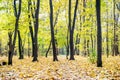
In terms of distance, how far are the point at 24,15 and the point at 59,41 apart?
1765 centimetres

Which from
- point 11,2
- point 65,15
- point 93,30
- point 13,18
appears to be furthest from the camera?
point 65,15

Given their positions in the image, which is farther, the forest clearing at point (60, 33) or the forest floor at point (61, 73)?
the forest clearing at point (60, 33)

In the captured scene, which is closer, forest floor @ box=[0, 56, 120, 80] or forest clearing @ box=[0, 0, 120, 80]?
forest floor @ box=[0, 56, 120, 80]

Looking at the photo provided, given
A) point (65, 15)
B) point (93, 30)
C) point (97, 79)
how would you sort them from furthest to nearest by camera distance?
point (65, 15), point (93, 30), point (97, 79)

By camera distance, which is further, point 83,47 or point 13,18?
point 83,47

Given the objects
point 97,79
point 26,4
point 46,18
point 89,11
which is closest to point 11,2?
point 26,4

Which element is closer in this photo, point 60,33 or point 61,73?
point 61,73

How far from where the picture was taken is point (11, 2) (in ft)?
78.4

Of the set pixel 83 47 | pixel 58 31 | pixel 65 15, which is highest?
pixel 65 15

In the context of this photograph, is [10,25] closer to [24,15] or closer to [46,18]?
[24,15]

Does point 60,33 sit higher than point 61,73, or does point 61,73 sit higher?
point 60,33

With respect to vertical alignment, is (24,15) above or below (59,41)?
above

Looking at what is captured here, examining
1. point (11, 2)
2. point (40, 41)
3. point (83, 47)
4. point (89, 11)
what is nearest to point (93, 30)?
point (89, 11)

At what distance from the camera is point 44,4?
34.7 m
